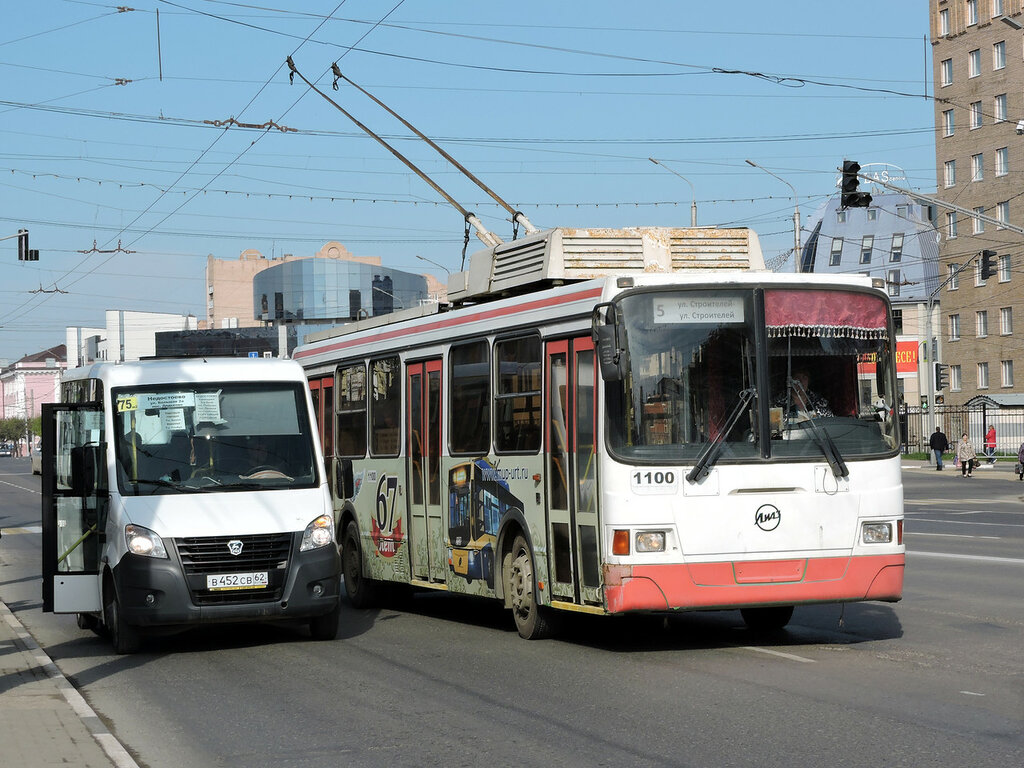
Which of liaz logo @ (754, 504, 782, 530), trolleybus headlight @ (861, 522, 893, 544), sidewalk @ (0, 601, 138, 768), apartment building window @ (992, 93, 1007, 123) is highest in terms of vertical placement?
apartment building window @ (992, 93, 1007, 123)

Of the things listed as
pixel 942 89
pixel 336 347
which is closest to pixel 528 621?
pixel 336 347

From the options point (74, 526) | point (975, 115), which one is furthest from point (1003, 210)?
point (74, 526)

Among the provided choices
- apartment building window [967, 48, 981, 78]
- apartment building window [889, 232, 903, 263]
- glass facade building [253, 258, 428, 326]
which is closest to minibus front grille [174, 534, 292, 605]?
apartment building window [967, 48, 981, 78]

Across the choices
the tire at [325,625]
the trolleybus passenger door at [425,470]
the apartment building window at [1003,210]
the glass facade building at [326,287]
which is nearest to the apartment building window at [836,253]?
the apartment building window at [1003,210]

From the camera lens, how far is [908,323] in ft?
310

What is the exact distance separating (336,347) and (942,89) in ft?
211

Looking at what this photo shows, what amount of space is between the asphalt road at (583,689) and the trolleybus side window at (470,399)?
5.42ft

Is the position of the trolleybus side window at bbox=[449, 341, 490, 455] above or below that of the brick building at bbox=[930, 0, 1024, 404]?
below

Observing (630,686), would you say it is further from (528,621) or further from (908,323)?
(908,323)

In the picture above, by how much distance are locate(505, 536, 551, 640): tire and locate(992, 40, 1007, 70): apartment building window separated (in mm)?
64010

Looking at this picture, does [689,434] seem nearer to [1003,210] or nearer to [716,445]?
[716,445]

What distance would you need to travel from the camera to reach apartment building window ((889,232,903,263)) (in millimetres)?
97625

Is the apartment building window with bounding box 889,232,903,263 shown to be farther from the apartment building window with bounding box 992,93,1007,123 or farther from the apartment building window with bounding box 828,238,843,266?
the apartment building window with bounding box 992,93,1007,123

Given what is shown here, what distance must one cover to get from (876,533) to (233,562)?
494 centimetres
